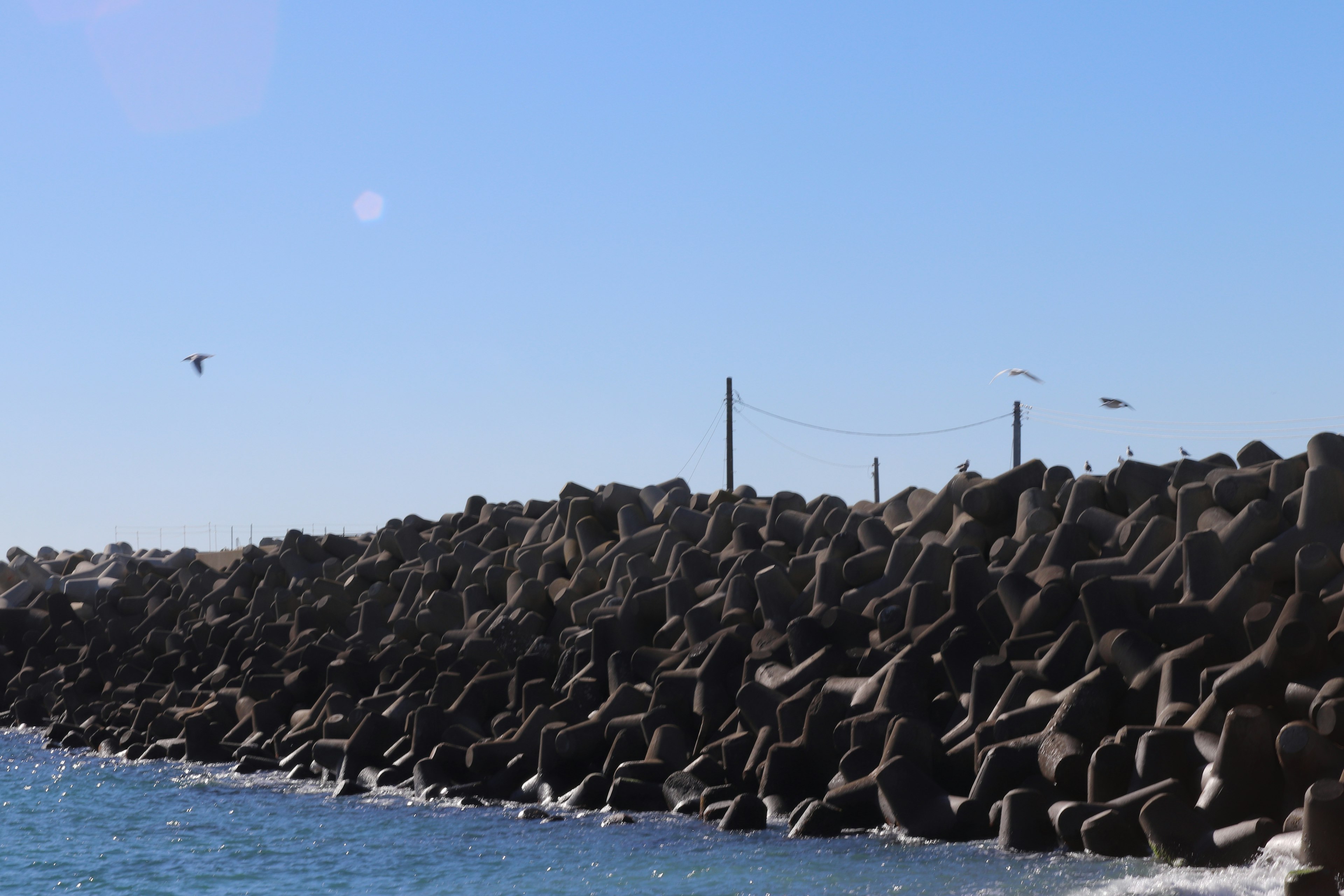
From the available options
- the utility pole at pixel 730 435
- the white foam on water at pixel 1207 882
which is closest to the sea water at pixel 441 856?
the white foam on water at pixel 1207 882

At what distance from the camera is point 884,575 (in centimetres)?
1235

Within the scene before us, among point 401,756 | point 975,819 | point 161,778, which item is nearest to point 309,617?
point 161,778

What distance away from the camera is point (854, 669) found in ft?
36.6

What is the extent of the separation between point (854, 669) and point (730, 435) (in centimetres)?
2255

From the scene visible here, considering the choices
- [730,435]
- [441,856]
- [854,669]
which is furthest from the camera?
[730,435]

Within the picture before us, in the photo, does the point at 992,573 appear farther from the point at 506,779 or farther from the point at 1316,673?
the point at 506,779

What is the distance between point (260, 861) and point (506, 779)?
2.17 metres

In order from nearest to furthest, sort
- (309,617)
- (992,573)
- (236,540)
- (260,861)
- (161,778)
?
1. (260,861)
2. (992,573)
3. (161,778)
4. (309,617)
5. (236,540)

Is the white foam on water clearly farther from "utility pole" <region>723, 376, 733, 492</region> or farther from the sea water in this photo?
"utility pole" <region>723, 376, 733, 492</region>

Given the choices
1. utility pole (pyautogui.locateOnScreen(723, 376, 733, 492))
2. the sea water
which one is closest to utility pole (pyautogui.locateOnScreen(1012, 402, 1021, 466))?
utility pole (pyautogui.locateOnScreen(723, 376, 733, 492))

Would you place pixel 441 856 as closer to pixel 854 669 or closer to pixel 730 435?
pixel 854 669

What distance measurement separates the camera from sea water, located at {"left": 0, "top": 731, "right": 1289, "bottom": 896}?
8.10 metres

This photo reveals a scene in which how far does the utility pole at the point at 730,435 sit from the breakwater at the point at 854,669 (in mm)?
14862

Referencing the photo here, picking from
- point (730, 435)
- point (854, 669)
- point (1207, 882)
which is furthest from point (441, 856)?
point (730, 435)
